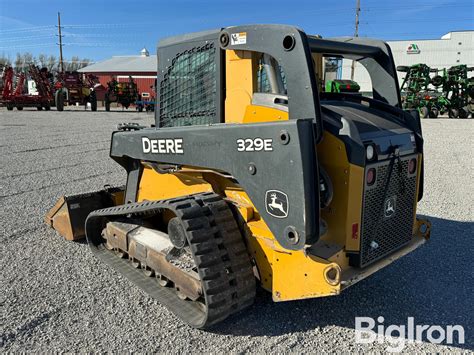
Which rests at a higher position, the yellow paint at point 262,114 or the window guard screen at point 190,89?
the window guard screen at point 190,89

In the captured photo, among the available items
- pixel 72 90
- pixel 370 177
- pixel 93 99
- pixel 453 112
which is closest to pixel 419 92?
pixel 453 112

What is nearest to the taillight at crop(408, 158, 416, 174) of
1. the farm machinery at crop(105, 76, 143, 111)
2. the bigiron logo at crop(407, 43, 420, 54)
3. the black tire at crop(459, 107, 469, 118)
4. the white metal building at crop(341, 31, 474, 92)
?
the black tire at crop(459, 107, 469, 118)

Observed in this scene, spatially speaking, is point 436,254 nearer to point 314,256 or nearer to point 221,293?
point 314,256

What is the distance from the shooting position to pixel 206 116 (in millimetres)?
3236

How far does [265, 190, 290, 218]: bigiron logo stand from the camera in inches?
97.3

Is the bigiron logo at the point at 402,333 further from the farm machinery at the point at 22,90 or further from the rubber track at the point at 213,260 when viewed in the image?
the farm machinery at the point at 22,90

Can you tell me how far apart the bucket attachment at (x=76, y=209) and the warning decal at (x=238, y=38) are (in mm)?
2494

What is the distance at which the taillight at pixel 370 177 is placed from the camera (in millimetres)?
2718

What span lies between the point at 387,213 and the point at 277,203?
98 centimetres

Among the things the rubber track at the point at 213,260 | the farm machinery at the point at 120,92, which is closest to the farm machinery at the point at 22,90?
the farm machinery at the point at 120,92

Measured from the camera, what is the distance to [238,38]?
2787mm

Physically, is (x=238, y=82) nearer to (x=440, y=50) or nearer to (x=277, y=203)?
(x=277, y=203)

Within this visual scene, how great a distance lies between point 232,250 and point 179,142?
905 mm

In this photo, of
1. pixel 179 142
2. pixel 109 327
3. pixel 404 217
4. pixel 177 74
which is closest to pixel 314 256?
pixel 404 217
